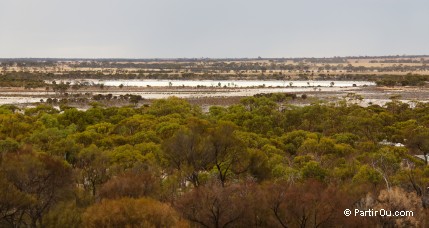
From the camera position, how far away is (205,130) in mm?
26875

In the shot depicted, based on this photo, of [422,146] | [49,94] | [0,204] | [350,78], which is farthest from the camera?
[350,78]

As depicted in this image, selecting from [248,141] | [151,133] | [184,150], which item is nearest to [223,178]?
[184,150]

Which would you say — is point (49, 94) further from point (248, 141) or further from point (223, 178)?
point (223, 178)

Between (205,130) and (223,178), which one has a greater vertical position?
(205,130)

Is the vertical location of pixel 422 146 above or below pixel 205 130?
below

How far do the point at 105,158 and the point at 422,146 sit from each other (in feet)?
69.9

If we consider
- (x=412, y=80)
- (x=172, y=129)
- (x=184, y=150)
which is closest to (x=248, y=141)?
(x=172, y=129)

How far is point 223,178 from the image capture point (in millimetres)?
24438

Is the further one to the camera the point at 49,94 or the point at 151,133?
the point at 49,94

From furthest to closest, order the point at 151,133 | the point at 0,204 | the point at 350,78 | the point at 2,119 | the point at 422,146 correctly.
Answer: the point at 350,78
the point at 2,119
the point at 151,133
the point at 422,146
the point at 0,204

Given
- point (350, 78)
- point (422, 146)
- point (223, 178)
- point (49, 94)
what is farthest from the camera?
point (350, 78)

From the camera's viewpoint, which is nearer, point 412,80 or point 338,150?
point 338,150

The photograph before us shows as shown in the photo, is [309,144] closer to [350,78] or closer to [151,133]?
[151,133]

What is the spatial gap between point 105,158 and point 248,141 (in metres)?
11.1
